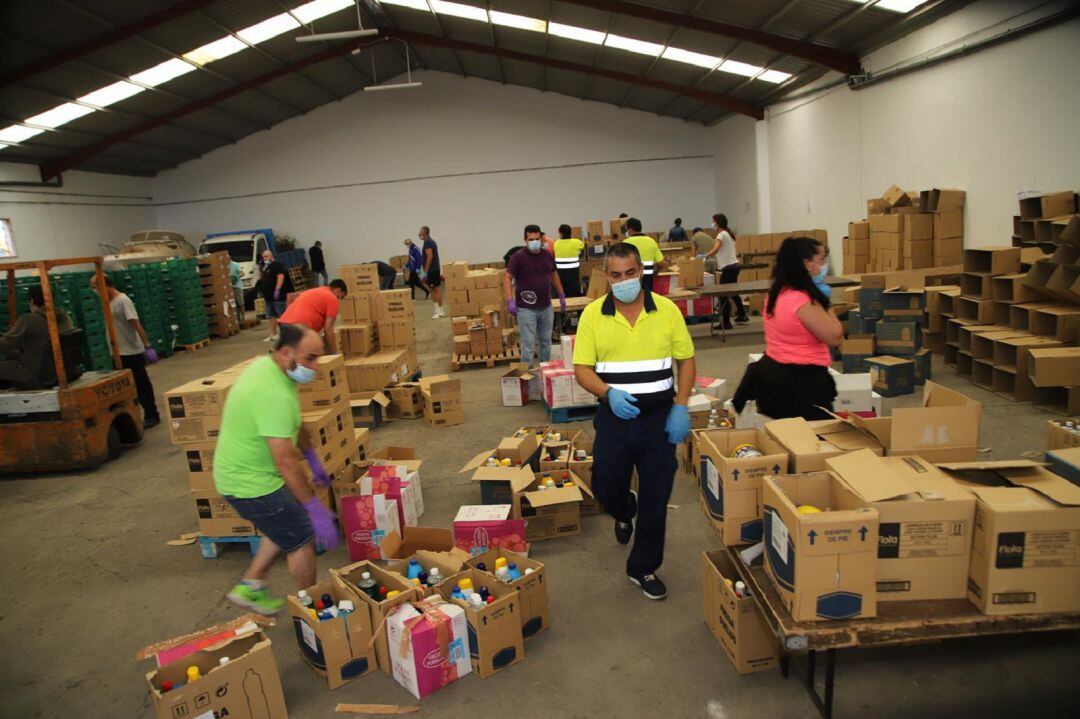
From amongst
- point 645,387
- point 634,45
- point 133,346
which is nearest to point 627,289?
point 645,387

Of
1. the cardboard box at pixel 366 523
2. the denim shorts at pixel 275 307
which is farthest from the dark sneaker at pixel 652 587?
the denim shorts at pixel 275 307

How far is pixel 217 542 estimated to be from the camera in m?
4.57

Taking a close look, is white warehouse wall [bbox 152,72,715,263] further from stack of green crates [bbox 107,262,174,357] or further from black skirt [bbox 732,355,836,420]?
black skirt [bbox 732,355,836,420]

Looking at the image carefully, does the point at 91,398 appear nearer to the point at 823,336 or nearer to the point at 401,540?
the point at 401,540

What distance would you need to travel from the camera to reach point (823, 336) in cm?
355

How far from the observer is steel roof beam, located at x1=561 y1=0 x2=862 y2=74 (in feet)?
34.9

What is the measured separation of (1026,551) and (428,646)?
2306mm

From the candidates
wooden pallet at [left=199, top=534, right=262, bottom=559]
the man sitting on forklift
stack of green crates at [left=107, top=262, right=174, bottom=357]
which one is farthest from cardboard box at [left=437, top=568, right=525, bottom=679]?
stack of green crates at [left=107, top=262, right=174, bottom=357]

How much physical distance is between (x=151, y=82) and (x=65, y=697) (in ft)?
45.2

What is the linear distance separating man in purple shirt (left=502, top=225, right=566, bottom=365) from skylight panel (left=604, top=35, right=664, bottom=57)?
23.3ft

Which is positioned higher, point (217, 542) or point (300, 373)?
point (300, 373)

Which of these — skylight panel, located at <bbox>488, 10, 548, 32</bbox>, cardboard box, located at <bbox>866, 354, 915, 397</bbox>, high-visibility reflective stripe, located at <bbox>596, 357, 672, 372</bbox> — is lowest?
cardboard box, located at <bbox>866, 354, 915, 397</bbox>

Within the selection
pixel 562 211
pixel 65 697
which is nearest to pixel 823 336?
pixel 65 697

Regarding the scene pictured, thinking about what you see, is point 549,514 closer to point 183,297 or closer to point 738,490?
point 738,490
